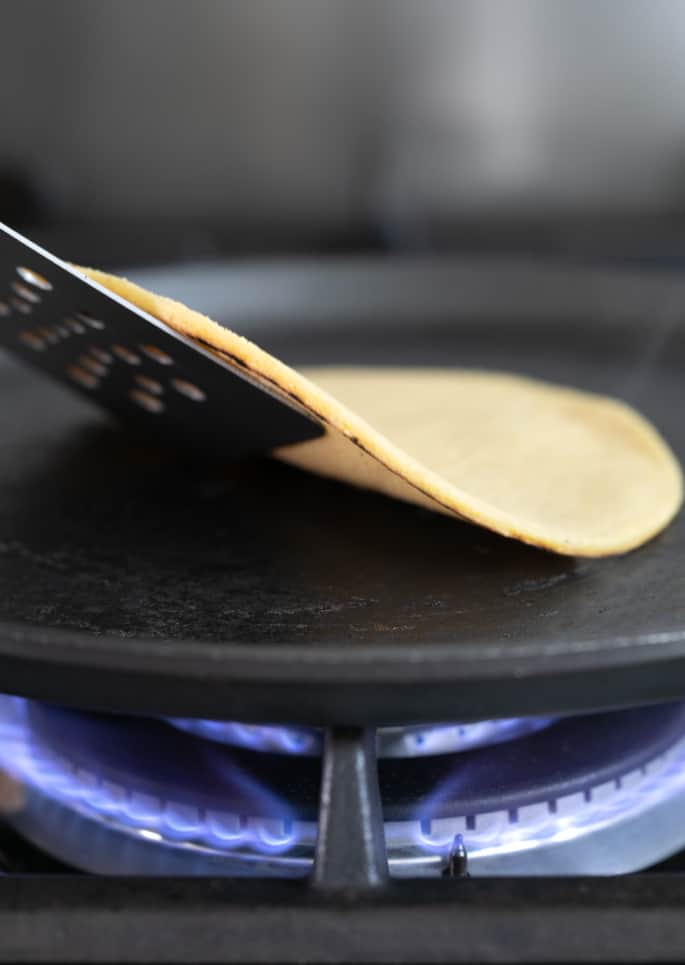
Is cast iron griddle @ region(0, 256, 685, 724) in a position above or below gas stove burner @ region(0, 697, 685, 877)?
above

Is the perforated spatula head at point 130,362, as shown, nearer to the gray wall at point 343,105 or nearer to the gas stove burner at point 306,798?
the gas stove burner at point 306,798

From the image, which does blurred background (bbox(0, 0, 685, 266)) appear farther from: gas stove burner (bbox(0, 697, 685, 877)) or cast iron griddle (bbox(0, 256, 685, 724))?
gas stove burner (bbox(0, 697, 685, 877))

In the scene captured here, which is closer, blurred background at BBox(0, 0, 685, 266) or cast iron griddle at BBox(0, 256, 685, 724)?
cast iron griddle at BBox(0, 256, 685, 724)

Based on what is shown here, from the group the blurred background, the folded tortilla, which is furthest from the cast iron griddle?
the blurred background

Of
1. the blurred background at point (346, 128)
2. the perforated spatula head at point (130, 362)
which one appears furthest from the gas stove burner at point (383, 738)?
the blurred background at point (346, 128)

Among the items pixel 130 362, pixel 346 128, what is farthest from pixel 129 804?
pixel 346 128

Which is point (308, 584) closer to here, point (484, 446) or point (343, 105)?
point (484, 446)
